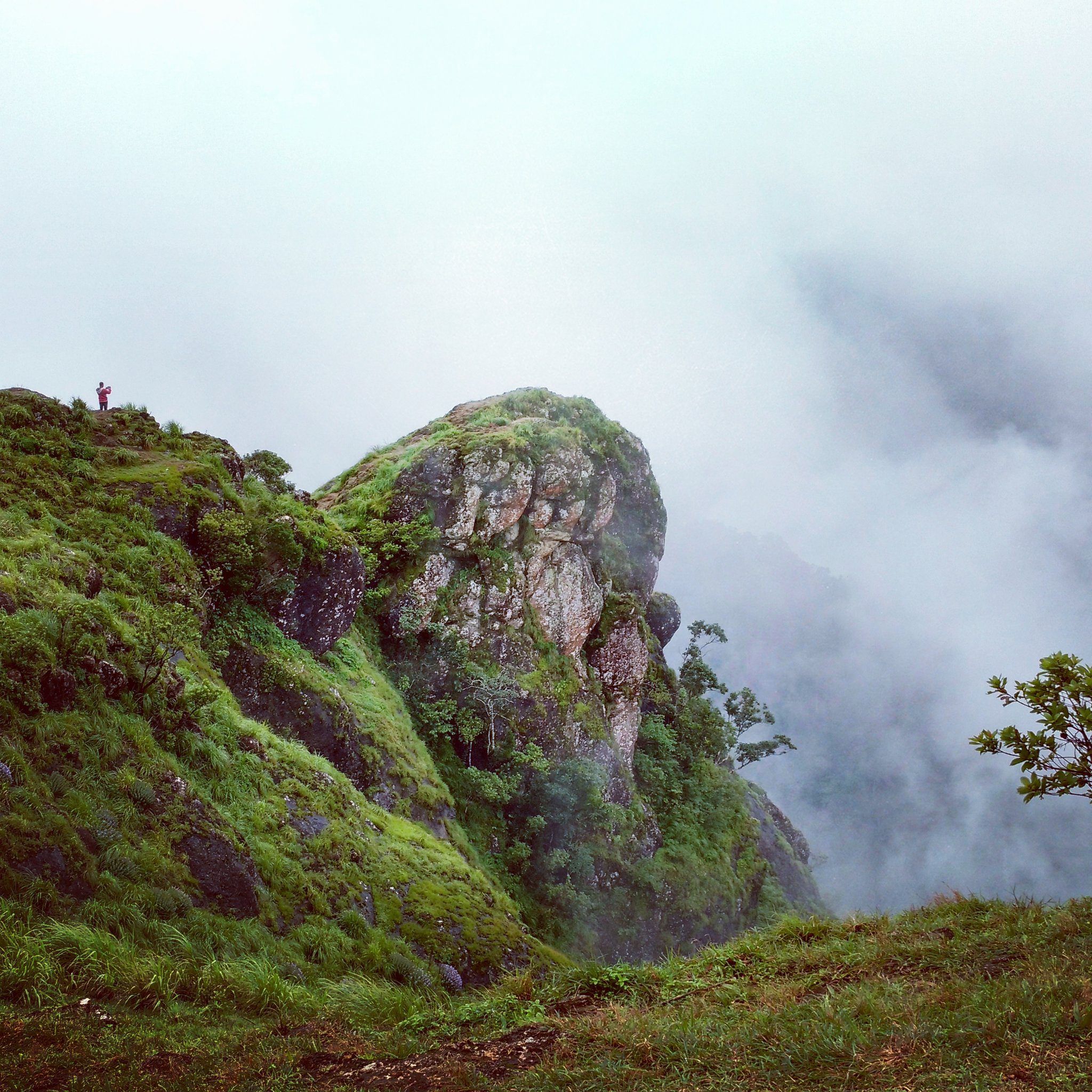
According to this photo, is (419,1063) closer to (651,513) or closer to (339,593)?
(339,593)

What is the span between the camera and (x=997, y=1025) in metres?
4.92

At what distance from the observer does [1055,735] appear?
7398 millimetres


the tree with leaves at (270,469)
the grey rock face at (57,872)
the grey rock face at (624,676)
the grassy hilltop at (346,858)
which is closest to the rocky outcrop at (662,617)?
the grey rock face at (624,676)

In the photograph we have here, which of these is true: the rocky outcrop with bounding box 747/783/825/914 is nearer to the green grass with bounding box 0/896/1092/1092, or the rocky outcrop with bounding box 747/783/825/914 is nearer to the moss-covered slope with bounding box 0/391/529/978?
the moss-covered slope with bounding box 0/391/529/978

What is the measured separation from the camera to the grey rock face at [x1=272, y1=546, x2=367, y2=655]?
20.6m

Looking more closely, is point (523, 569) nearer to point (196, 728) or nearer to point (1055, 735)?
point (196, 728)

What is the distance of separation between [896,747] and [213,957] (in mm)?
168434

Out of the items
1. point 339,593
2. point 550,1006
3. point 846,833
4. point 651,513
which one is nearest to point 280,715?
point 339,593

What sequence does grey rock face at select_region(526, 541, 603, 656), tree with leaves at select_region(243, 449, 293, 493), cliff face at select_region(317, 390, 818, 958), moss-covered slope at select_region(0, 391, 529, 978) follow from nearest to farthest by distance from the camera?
moss-covered slope at select_region(0, 391, 529, 978), tree with leaves at select_region(243, 449, 293, 493), cliff face at select_region(317, 390, 818, 958), grey rock face at select_region(526, 541, 603, 656)

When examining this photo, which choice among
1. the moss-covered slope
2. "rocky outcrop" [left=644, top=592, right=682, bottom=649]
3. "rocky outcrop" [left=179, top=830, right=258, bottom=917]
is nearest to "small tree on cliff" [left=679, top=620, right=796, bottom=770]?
"rocky outcrop" [left=644, top=592, right=682, bottom=649]

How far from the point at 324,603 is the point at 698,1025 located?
18.2 metres

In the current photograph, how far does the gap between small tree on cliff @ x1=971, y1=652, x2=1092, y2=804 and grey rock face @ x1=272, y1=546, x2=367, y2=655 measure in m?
17.7

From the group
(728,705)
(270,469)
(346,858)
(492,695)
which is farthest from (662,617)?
(346,858)

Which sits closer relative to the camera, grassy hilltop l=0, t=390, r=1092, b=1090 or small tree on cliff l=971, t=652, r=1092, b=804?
grassy hilltop l=0, t=390, r=1092, b=1090
